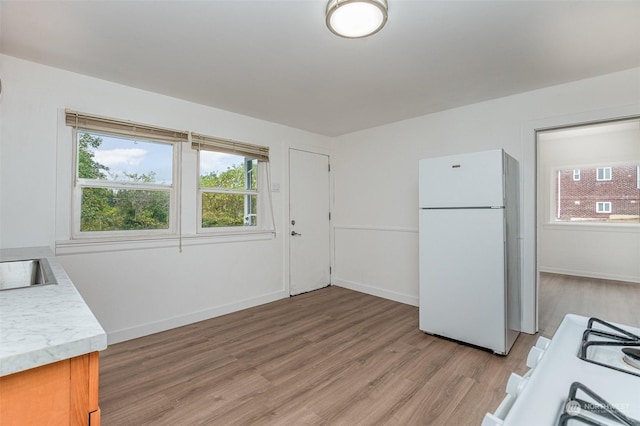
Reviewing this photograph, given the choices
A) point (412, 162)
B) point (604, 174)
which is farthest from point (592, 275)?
point (412, 162)

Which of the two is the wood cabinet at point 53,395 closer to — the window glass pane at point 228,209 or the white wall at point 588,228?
the window glass pane at point 228,209

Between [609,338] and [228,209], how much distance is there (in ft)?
11.1

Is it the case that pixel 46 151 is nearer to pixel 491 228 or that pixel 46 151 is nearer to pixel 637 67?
pixel 491 228

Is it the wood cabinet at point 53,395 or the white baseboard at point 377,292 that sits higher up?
the wood cabinet at point 53,395

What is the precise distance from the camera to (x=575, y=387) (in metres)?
0.58

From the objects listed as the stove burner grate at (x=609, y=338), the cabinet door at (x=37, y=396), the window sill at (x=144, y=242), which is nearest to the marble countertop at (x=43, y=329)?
the cabinet door at (x=37, y=396)

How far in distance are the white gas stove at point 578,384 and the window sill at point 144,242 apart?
9.96ft

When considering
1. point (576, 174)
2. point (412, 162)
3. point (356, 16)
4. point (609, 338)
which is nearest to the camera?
point (609, 338)

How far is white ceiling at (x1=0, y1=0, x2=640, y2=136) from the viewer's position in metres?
1.71

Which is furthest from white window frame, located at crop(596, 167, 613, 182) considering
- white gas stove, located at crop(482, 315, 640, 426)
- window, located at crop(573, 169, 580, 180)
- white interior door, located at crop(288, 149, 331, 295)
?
white gas stove, located at crop(482, 315, 640, 426)

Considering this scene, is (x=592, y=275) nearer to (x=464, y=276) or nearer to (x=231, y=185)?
(x=464, y=276)

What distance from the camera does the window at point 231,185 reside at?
3.29 metres

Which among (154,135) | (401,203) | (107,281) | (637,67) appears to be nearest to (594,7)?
(637,67)

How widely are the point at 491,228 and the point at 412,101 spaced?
5.18 feet
